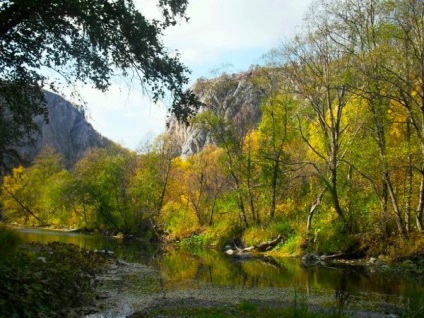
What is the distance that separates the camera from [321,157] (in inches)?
1323

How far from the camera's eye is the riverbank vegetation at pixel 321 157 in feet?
81.2

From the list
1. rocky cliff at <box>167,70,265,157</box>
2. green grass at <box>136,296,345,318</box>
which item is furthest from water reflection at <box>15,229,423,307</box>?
rocky cliff at <box>167,70,265,157</box>

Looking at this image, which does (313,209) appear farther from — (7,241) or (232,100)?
(7,241)

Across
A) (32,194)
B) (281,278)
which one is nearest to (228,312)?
(281,278)

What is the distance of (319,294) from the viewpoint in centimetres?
1620

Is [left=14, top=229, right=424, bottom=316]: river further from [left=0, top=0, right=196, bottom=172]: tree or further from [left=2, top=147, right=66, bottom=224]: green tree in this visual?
[left=2, top=147, right=66, bottom=224]: green tree

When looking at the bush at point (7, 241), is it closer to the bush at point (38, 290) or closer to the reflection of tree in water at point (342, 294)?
the bush at point (38, 290)

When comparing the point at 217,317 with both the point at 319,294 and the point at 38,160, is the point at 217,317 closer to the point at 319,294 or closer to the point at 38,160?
the point at 319,294

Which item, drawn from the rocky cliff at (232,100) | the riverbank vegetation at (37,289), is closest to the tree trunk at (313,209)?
the rocky cliff at (232,100)

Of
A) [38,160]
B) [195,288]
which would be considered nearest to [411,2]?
[195,288]

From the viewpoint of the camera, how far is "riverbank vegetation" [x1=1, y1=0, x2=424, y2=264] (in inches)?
974

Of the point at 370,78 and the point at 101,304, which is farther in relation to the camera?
the point at 370,78

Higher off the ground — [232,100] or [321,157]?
[232,100]

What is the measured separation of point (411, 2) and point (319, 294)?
56.1ft
